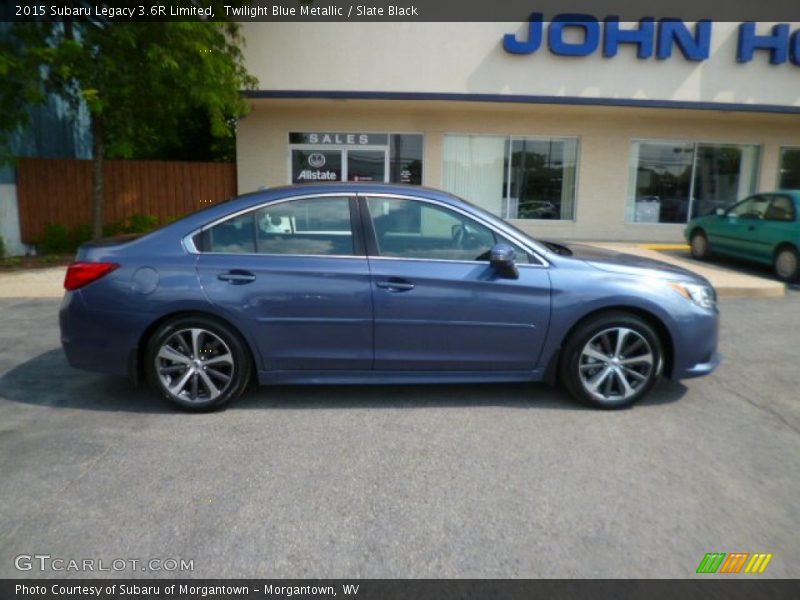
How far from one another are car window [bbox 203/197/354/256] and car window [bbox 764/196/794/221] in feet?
29.9

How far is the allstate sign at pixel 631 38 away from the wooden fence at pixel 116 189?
7.60 meters

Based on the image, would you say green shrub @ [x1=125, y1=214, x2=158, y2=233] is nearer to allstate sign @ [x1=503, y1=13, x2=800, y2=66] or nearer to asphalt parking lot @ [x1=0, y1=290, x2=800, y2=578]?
asphalt parking lot @ [x1=0, y1=290, x2=800, y2=578]

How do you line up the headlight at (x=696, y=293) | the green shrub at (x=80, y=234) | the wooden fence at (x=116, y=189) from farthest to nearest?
the wooden fence at (x=116, y=189)
the green shrub at (x=80, y=234)
the headlight at (x=696, y=293)

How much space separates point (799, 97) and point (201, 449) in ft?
49.5

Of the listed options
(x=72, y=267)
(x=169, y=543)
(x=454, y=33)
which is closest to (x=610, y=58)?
(x=454, y=33)

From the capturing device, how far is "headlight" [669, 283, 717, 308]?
14.4 ft

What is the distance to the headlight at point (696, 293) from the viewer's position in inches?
172

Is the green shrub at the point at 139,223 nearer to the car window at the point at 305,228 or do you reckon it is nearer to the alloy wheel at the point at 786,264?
the car window at the point at 305,228

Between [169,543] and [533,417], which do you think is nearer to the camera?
[169,543]

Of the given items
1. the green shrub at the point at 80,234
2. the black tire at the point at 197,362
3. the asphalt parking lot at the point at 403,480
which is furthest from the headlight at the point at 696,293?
the green shrub at the point at 80,234

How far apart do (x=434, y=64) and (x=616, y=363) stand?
10.2 m

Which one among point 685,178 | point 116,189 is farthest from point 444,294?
point 685,178
